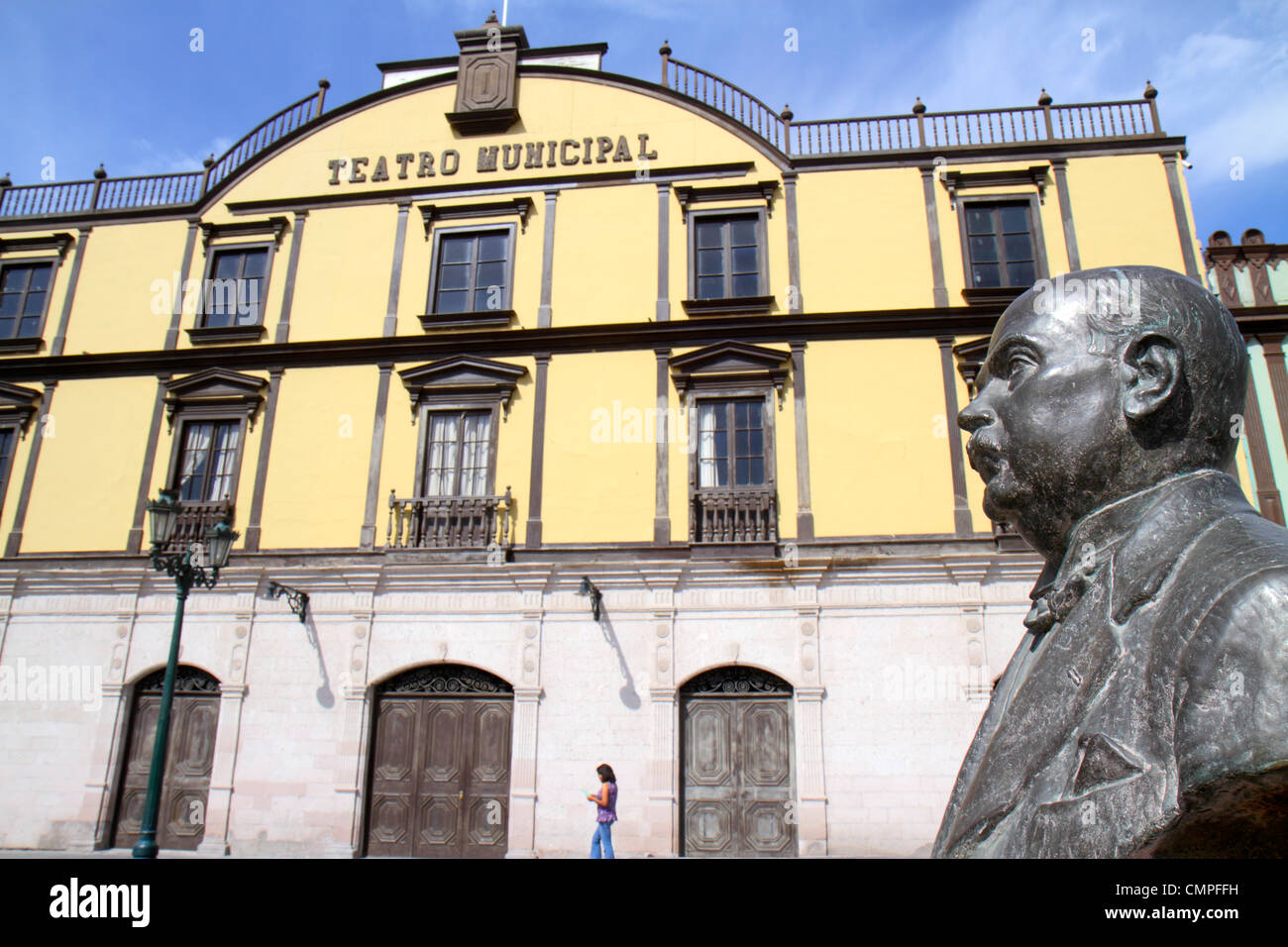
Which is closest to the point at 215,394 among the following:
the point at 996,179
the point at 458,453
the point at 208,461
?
the point at 208,461

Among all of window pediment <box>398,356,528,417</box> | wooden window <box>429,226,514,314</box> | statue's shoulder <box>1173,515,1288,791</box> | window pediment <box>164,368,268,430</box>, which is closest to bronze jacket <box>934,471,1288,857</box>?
statue's shoulder <box>1173,515,1288,791</box>

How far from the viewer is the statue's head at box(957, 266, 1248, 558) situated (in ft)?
5.80

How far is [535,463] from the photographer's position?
518 inches

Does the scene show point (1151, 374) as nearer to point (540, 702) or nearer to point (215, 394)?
point (540, 702)

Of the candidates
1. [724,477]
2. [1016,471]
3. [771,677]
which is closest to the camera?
[1016,471]

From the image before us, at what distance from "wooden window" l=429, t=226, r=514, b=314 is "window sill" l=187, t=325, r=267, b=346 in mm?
3211

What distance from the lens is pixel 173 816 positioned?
12312mm

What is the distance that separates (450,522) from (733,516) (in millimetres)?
4450

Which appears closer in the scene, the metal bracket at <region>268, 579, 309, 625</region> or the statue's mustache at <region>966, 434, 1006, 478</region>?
the statue's mustache at <region>966, 434, 1006, 478</region>

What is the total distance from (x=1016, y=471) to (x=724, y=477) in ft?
36.1

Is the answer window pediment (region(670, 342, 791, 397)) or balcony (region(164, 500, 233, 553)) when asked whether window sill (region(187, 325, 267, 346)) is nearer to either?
balcony (region(164, 500, 233, 553))

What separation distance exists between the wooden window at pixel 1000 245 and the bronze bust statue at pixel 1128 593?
41.4ft
